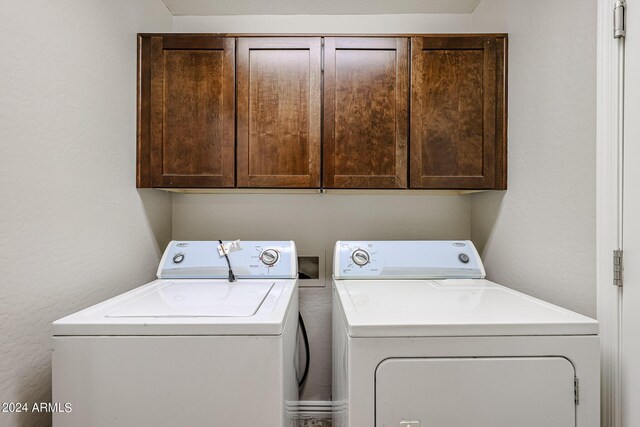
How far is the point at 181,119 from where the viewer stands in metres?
1.59

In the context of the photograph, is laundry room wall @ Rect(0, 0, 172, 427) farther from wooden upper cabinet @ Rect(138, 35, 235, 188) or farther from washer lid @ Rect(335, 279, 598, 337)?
washer lid @ Rect(335, 279, 598, 337)

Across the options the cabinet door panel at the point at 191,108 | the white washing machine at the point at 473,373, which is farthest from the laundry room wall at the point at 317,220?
the white washing machine at the point at 473,373

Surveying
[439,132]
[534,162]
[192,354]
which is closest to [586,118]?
[534,162]

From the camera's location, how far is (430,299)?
1214mm

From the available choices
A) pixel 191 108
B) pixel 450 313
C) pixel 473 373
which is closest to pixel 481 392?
pixel 473 373

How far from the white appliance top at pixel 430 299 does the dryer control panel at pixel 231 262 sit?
27 centimetres

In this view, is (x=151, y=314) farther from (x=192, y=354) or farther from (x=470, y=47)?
(x=470, y=47)

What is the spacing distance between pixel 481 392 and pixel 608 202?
2.35ft

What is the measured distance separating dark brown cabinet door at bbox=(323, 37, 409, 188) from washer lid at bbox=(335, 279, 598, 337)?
22.8 inches

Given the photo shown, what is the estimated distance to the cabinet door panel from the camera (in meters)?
1.59

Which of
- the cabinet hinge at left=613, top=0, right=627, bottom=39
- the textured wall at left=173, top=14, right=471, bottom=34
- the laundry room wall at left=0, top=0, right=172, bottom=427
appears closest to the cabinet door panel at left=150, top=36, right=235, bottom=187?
the laundry room wall at left=0, top=0, right=172, bottom=427

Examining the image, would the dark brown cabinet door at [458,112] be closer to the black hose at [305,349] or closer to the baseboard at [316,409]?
the black hose at [305,349]

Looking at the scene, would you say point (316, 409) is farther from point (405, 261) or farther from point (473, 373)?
point (473, 373)

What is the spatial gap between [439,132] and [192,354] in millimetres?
1409
